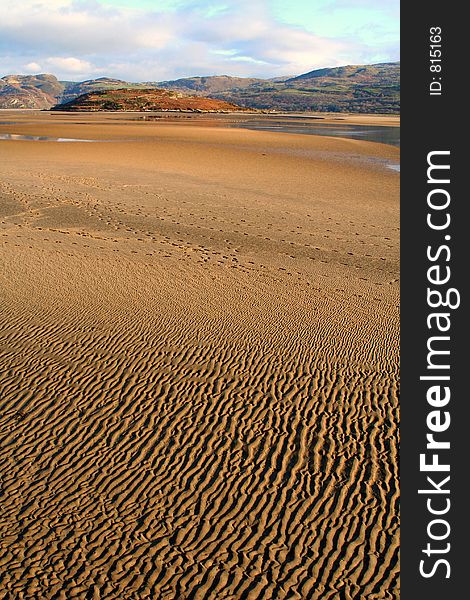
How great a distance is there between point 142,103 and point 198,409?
124063 millimetres

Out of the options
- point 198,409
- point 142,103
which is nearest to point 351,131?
point 198,409

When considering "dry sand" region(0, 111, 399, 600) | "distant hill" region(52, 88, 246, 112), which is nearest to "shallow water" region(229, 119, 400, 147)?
"dry sand" region(0, 111, 399, 600)

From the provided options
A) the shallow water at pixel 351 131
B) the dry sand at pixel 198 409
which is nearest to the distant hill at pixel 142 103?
the shallow water at pixel 351 131

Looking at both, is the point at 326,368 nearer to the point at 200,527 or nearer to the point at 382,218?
the point at 200,527

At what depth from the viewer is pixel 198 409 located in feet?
28.3

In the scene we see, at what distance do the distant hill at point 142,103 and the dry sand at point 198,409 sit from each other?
108621 mm

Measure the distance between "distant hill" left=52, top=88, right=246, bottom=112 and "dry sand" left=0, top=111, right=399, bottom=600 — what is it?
356 ft

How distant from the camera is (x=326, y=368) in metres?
9.98

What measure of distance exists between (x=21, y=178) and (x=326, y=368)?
23.3 meters

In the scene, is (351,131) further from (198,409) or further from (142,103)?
(142,103)

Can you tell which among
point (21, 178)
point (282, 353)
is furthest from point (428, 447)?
point (21, 178)

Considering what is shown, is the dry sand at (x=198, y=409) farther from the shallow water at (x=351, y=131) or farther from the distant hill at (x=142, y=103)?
the distant hill at (x=142, y=103)

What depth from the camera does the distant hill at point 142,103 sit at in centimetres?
11969

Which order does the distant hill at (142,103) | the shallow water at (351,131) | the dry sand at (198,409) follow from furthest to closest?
the distant hill at (142,103) → the shallow water at (351,131) → the dry sand at (198,409)
